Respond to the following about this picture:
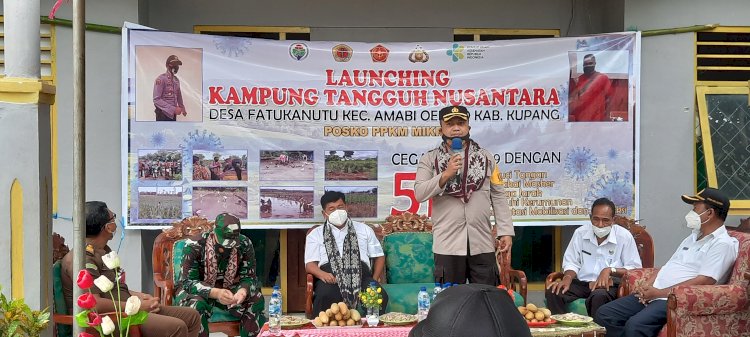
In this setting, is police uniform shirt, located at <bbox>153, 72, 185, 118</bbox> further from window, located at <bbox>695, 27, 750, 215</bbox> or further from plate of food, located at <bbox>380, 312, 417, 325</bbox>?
window, located at <bbox>695, 27, 750, 215</bbox>

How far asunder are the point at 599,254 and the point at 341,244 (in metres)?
1.94

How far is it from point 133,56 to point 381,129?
79.7 inches

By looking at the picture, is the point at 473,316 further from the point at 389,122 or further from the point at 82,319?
the point at 389,122

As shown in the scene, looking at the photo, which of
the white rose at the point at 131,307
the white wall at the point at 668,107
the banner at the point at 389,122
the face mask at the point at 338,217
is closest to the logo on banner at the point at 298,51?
the banner at the point at 389,122

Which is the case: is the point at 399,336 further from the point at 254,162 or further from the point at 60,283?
the point at 254,162

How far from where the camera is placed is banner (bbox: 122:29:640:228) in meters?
7.07

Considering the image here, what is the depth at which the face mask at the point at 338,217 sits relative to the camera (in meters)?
6.65

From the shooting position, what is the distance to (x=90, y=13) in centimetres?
695

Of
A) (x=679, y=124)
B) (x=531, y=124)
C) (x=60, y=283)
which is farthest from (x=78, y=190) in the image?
(x=679, y=124)

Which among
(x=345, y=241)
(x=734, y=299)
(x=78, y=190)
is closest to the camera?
(x=78, y=190)

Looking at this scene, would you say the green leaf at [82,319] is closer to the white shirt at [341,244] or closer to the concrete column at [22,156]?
the concrete column at [22,156]

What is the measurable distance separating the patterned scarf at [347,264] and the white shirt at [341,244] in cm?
4

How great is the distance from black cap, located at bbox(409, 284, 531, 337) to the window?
19.1 feet

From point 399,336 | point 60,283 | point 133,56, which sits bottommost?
point 399,336
